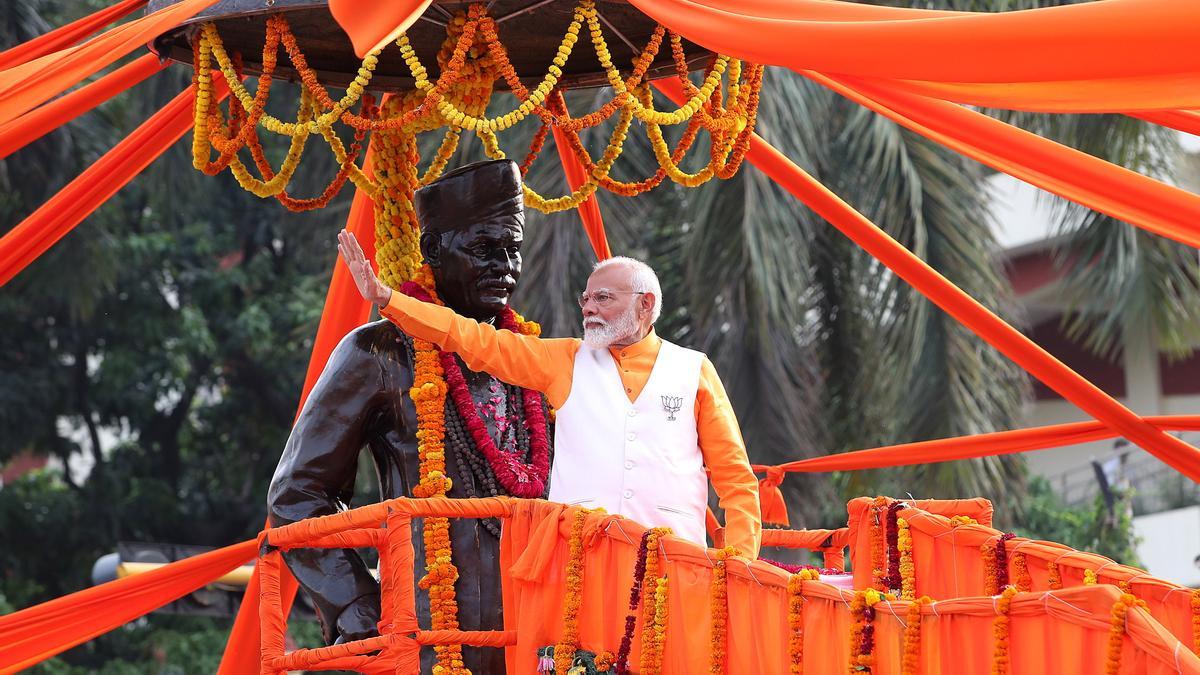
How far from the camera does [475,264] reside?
14.6 feet

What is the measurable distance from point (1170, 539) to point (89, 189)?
1368 centimetres

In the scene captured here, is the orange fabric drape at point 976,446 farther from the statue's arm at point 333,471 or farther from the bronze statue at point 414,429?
the statue's arm at point 333,471

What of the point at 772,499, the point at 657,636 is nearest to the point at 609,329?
the point at 657,636

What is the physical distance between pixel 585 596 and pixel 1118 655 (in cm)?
147

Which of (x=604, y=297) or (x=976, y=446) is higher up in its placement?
(x=604, y=297)

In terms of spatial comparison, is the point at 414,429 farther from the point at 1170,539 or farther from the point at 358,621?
the point at 1170,539

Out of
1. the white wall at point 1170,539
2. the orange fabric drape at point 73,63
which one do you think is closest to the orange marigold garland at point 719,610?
the orange fabric drape at point 73,63

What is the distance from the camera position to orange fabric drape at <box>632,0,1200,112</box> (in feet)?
9.28

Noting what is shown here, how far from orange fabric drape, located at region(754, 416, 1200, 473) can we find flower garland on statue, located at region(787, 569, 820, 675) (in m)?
2.36

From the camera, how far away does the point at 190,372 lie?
54.4 ft

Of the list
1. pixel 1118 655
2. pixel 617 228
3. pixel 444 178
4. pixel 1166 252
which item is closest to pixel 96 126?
pixel 617 228

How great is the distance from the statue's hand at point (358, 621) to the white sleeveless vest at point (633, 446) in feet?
1.83

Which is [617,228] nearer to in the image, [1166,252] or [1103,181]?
[1166,252]

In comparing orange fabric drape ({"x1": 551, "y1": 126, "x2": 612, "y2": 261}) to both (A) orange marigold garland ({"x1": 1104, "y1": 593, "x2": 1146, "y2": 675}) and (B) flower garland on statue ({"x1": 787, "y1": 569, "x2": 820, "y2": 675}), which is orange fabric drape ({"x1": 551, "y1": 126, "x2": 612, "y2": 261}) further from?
(A) orange marigold garland ({"x1": 1104, "y1": 593, "x2": 1146, "y2": 675})
